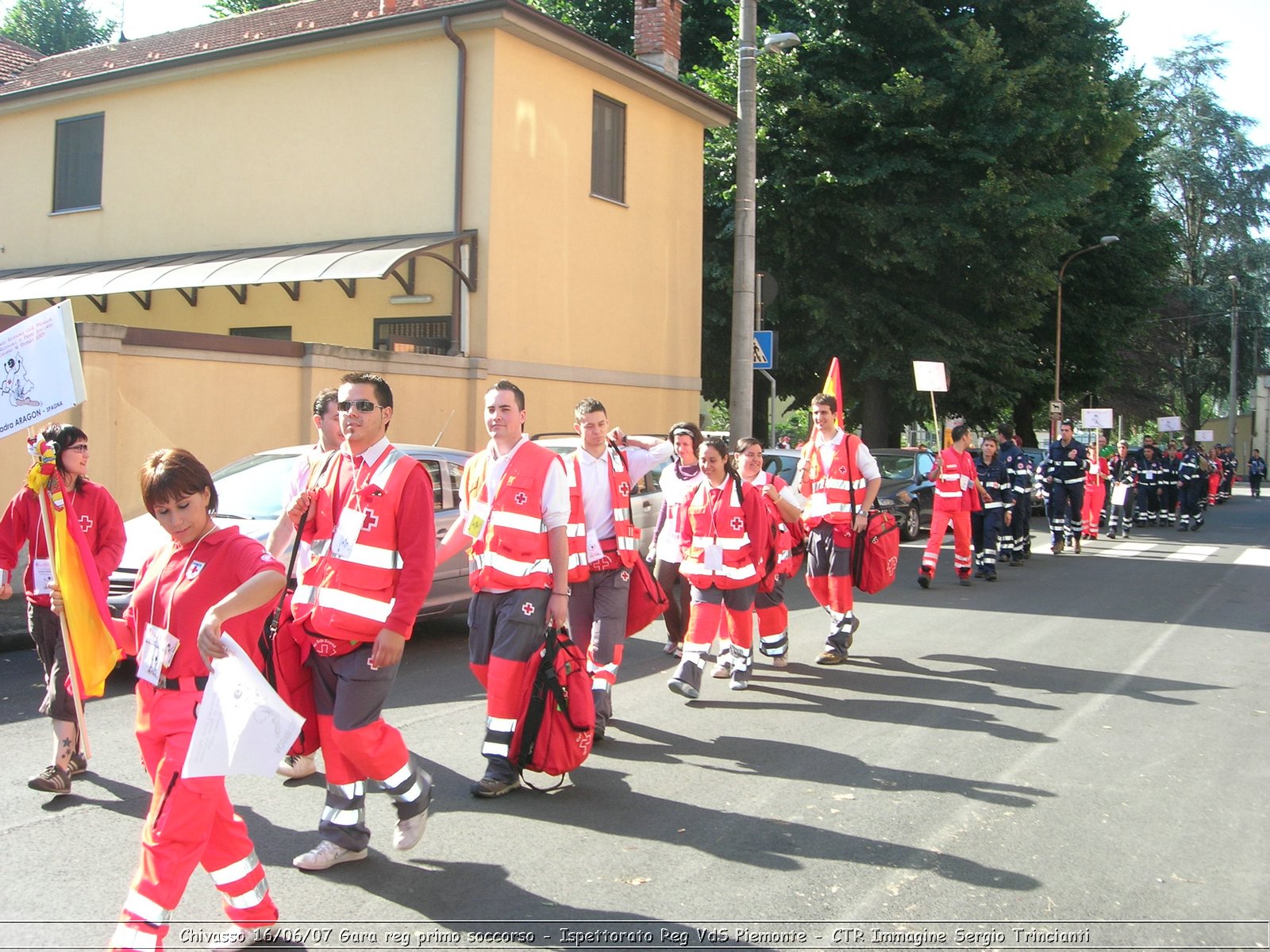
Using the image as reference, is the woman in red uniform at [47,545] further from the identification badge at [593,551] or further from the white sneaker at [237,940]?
the identification badge at [593,551]

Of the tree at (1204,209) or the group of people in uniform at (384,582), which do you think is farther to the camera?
the tree at (1204,209)

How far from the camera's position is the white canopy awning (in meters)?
15.6

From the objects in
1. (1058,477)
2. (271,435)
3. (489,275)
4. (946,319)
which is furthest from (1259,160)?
(271,435)

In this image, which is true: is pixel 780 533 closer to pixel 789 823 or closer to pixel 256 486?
pixel 789 823

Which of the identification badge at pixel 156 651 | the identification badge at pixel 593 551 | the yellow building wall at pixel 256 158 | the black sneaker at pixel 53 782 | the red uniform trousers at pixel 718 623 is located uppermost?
the yellow building wall at pixel 256 158

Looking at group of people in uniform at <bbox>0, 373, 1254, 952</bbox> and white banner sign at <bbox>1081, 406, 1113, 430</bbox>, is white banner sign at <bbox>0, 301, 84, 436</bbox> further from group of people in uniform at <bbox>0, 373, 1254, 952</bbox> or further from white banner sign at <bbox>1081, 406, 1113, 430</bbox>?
white banner sign at <bbox>1081, 406, 1113, 430</bbox>

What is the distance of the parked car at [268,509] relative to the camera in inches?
321

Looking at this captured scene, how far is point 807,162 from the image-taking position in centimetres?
2245

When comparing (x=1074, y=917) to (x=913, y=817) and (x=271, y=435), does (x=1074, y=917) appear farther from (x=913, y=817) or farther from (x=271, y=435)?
(x=271, y=435)

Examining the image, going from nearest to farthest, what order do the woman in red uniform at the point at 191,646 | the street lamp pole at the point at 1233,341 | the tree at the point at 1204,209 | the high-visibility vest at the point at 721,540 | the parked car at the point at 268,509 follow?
the woman in red uniform at the point at 191,646 → the high-visibility vest at the point at 721,540 → the parked car at the point at 268,509 → the street lamp pole at the point at 1233,341 → the tree at the point at 1204,209

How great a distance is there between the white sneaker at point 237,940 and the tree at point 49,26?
44.9m

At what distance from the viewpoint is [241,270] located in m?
16.7

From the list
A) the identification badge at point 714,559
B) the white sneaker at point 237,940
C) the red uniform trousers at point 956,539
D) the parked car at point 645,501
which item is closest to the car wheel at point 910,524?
the red uniform trousers at point 956,539

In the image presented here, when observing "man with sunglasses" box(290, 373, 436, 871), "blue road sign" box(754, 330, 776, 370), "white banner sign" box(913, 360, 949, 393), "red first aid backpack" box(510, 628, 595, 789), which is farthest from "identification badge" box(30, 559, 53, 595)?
"white banner sign" box(913, 360, 949, 393)
